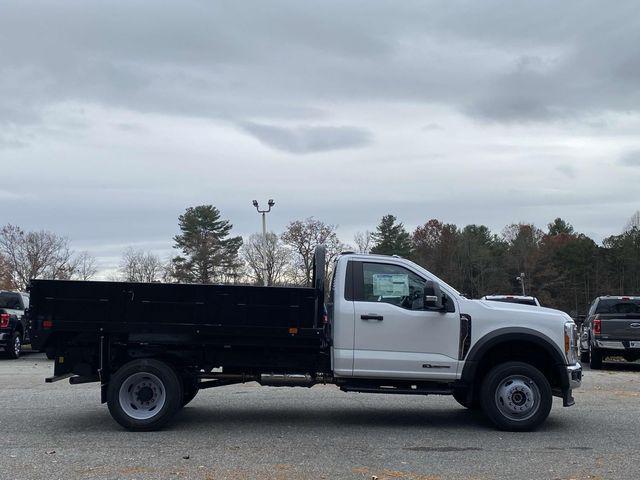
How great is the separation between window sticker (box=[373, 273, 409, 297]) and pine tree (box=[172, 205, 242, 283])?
47843 mm

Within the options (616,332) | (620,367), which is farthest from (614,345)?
(620,367)

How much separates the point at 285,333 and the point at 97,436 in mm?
2469

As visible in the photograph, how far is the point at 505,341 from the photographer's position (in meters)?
8.80

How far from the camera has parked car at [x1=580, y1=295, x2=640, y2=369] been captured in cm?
1666

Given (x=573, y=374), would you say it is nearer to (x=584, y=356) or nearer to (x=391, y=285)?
(x=391, y=285)

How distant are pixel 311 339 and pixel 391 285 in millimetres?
1251

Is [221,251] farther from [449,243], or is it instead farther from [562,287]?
[562,287]

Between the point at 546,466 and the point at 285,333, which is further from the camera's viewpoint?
the point at 285,333

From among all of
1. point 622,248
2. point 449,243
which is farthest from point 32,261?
point 622,248

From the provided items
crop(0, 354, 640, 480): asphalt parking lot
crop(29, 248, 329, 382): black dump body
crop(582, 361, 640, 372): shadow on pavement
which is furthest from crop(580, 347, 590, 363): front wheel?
crop(29, 248, 329, 382): black dump body

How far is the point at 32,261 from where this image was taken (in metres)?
62.1

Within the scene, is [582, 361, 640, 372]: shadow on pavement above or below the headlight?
below

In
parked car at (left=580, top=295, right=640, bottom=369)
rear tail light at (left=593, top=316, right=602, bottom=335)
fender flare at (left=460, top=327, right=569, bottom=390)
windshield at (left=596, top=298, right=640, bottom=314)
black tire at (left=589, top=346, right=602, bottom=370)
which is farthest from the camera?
windshield at (left=596, top=298, right=640, bottom=314)

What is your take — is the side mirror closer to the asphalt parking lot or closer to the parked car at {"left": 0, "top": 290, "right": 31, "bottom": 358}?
the asphalt parking lot
